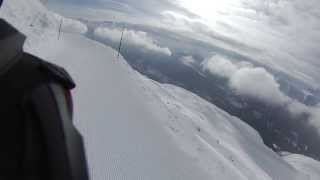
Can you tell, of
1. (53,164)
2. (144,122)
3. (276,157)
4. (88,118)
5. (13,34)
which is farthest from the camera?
(276,157)

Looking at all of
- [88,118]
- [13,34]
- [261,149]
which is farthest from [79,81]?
[261,149]

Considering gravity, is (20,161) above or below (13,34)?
below

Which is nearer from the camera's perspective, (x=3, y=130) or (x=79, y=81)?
(x=3, y=130)

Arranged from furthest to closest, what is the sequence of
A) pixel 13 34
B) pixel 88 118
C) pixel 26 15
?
pixel 26 15 → pixel 88 118 → pixel 13 34

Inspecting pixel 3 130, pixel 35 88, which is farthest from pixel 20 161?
pixel 35 88

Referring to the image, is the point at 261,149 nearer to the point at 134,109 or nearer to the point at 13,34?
the point at 134,109

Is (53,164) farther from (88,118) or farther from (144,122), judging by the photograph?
(144,122)

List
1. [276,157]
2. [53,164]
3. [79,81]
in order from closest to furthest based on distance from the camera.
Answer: [53,164], [79,81], [276,157]

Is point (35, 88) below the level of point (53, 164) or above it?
above

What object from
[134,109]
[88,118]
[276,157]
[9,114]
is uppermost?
[9,114]
